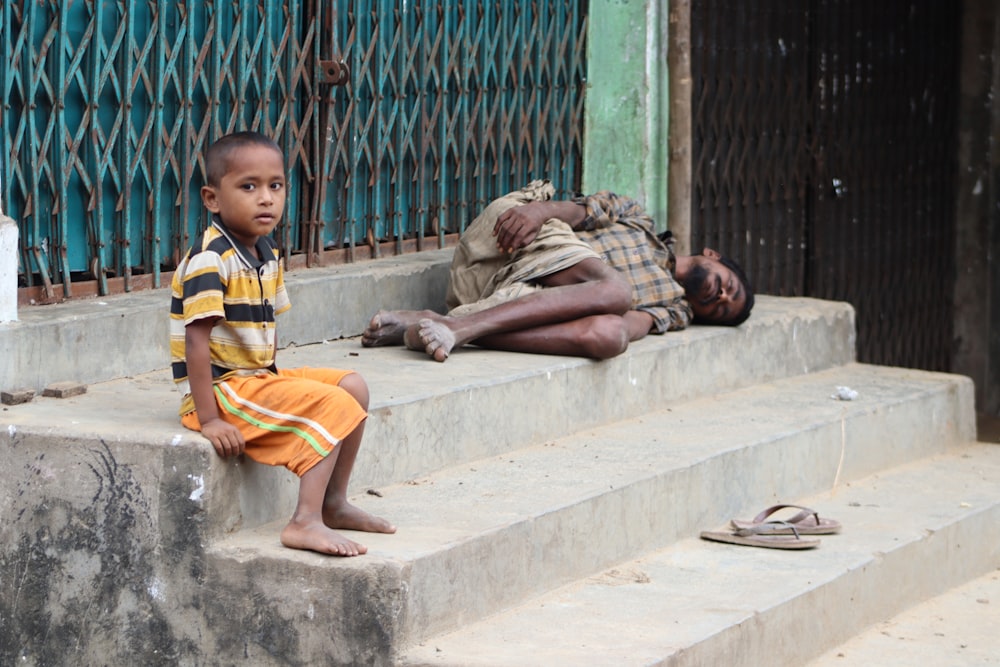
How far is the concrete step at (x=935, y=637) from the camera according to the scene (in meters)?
4.37

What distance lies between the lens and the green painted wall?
6.81 m

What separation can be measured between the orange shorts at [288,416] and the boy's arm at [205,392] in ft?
0.13

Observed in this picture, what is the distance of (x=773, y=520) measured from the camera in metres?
4.86

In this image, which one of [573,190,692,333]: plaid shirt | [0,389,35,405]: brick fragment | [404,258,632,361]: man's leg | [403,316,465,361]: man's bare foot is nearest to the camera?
[0,389,35,405]: brick fragment

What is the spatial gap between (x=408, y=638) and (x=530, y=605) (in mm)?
Result: 534

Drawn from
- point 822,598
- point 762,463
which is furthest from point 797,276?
point 822,598

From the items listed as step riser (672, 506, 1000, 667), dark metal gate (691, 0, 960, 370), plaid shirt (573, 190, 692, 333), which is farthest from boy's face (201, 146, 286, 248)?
dark metal gate (691, 0, 960, 370)

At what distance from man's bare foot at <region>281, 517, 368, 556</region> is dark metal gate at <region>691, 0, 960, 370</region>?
13.3 feet

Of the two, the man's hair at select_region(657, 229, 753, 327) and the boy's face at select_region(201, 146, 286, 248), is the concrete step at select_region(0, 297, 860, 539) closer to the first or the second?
the man's hair at select_region(657, 229, 753, 327)

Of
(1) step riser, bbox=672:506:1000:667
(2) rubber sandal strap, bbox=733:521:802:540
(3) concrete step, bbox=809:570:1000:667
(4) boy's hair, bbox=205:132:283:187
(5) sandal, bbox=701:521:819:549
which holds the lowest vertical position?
(3) concrete step, bbox=809:570:1000:667

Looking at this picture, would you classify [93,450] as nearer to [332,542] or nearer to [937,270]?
[332,542]

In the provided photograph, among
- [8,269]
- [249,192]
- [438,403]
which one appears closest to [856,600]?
[438,403]

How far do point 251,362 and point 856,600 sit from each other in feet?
Result: 6.47

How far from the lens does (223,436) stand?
144 inches
